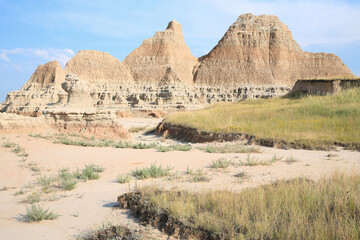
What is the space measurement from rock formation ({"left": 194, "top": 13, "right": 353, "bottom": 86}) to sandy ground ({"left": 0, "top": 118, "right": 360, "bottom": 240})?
60.5 m

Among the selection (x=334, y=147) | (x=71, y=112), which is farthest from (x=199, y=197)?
(x=71, y=112)

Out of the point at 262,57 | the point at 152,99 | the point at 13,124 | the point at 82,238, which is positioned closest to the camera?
the point at 82,238

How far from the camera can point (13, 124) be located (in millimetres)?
10828

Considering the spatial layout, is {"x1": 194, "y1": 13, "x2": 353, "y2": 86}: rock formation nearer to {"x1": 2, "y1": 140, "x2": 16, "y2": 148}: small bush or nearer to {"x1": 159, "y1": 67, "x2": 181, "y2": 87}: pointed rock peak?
{"x1": 159, "y1": 67, "x2": 181, "y2": 87}: pointed rock peak

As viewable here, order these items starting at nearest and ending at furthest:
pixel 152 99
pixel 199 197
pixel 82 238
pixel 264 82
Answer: pixel 82 238
pixel 199 197
pixel 152 99
pixel 264 82

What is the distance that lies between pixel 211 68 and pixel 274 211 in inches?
2709

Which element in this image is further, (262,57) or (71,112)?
(262,57)

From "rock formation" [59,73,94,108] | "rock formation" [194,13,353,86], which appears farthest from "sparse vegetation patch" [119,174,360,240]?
"rock formation" [194,13,353,86]

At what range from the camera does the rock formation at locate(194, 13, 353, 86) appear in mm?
65375

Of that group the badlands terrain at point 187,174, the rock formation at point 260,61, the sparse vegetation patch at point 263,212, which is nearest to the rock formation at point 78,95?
the badlands terrain at point 187,174

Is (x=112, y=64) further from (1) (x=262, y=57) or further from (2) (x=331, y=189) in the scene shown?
(2) (x=331, y=189)

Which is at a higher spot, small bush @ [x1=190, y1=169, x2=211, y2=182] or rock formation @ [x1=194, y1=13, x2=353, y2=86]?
rock formation @ [x1=194, y1=13, x2=353, y2=86]

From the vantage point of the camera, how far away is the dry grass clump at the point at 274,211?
2438mm

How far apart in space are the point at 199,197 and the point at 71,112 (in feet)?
35.6
